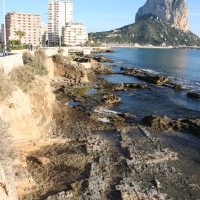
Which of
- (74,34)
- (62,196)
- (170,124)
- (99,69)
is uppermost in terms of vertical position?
(74,34)

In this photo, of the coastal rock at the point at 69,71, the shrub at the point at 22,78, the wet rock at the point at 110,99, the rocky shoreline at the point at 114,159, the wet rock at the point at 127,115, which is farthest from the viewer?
the coastal rock at the point at 69,71

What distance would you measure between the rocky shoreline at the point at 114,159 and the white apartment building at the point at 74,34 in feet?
498

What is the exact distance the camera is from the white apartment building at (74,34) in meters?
177

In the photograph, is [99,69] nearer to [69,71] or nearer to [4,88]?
[69,71]

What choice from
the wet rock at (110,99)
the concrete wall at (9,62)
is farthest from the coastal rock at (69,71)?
the concrete wall at (9,62)

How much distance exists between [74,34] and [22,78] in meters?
164

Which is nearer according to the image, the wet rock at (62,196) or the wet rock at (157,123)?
the wet rock at (62,196)

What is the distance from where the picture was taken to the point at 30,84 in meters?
22.7

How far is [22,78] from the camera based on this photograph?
2212cm

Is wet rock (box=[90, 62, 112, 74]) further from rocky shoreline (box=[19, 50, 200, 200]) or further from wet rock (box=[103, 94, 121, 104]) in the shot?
rocky shoreline (box=[19, 50, 200, 200])

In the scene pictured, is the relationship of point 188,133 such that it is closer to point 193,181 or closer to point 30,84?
point 193,181

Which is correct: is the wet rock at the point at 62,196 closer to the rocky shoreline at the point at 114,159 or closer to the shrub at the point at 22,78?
the rocky shoreline at the point at 114,159

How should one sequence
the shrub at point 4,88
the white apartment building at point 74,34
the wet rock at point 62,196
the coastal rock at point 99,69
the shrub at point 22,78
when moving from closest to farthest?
the wet rock at point 62,196 < the shrub at point 4,88 < the shrub at point 22,78 < the coastal rock at point 99,69 < the white apartment building at point 74,34

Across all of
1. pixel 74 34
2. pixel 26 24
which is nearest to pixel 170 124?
pixel 26 24
